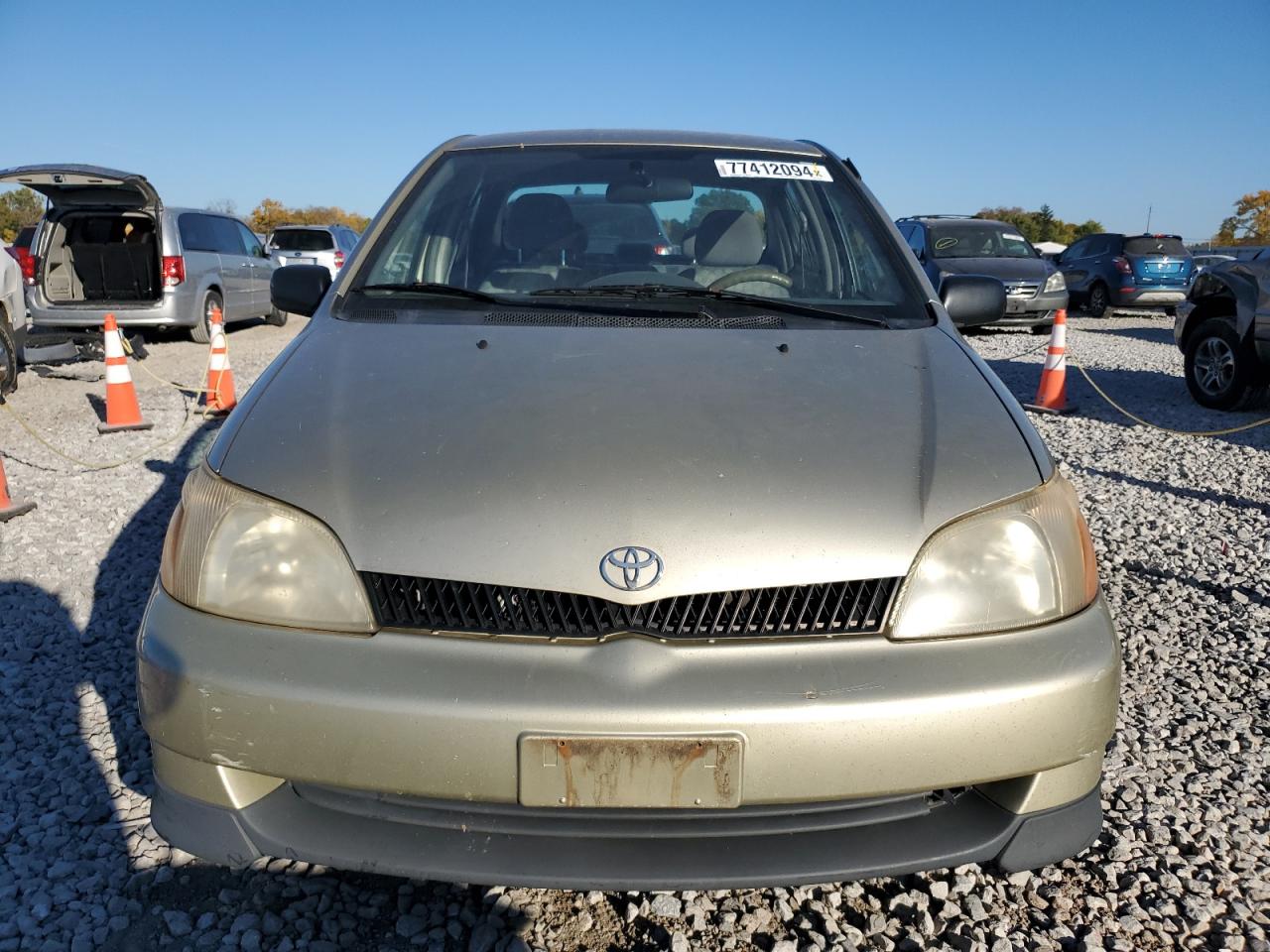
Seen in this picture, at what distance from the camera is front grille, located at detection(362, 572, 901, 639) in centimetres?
159

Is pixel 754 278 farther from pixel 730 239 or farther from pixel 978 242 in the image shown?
pixel 978 242

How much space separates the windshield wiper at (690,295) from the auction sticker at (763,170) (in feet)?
1.89

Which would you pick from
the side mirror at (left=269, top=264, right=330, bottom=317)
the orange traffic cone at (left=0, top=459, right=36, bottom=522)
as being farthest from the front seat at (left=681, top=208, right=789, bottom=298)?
the orange traffic cone at (left=0, top=459, right=36, bottom=522)

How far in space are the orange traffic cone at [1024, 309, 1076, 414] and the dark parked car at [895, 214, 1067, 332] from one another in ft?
17.9

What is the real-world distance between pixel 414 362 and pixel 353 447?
371 mm

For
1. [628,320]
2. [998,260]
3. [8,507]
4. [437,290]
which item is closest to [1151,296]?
[998,260]

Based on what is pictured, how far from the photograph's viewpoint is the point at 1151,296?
16078 millimetres

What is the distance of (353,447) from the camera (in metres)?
1.81

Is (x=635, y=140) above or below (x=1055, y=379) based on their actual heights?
above

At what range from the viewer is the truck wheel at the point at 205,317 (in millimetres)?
11602

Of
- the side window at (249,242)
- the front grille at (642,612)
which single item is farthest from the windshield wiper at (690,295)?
the side window at (249,242)

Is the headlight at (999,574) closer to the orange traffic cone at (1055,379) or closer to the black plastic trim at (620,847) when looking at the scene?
the black plastic trim at (620,847)

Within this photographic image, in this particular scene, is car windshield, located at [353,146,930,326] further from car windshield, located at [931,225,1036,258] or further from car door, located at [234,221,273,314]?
car windshield, located at [931,225,1036,258]

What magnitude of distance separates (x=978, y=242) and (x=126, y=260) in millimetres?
11663
